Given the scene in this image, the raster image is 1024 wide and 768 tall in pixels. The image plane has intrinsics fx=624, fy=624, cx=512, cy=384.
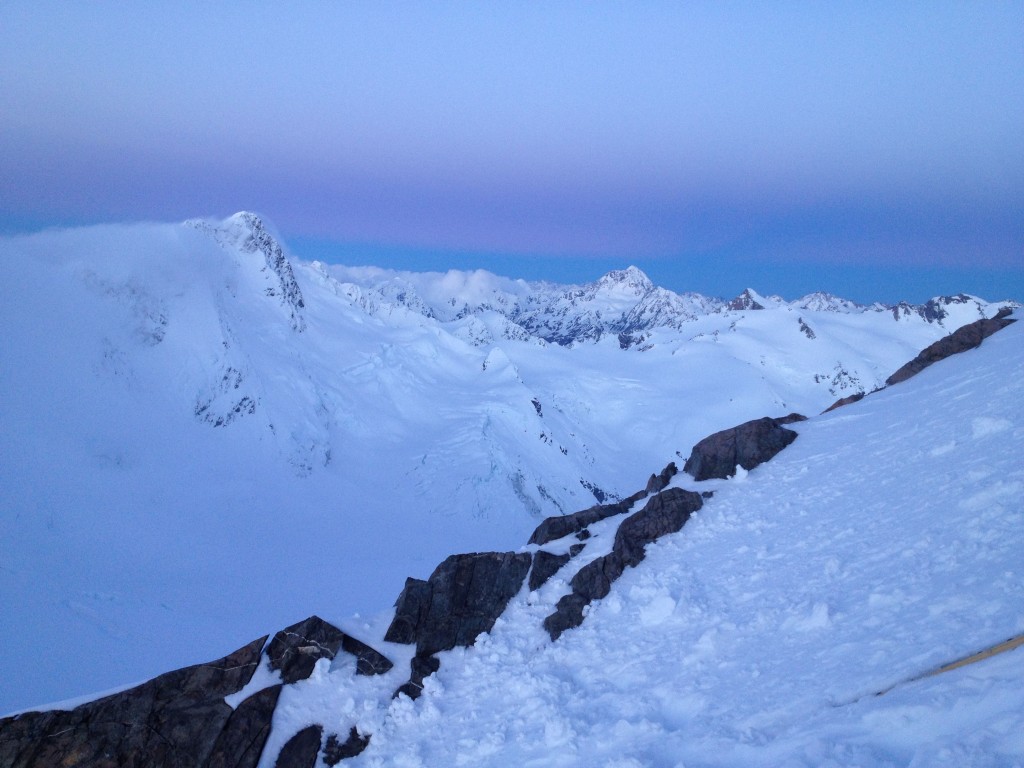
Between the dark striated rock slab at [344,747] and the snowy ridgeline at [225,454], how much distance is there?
25.8 m

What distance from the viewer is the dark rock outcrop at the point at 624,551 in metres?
13.7

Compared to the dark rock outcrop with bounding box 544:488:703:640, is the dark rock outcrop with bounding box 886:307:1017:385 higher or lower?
higher

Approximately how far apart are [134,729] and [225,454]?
53.9 m

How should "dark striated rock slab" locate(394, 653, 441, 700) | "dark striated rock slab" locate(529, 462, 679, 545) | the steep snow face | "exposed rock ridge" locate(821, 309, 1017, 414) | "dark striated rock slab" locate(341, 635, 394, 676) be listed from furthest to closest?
"exposed rock ridge" locate(821, 309, 1017, 414), "dark striated rock slab" locate(529, 462, 679, 545), "dark striated rock slab" locate(341, 635, 394, 676), "dark striated rock slab" locate(394, 653, 441, 700), the steep snow face

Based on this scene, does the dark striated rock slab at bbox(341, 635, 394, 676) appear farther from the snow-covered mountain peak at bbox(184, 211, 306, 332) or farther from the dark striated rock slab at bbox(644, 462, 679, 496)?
the snow-covered mountain peak at bbox(184, 211, 306, 332)

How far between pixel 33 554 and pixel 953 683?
48076 mm

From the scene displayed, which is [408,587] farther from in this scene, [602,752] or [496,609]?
[602,752]

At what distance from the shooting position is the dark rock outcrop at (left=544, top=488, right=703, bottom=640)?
13703mm

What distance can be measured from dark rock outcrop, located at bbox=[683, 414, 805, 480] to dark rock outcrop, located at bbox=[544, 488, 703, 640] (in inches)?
98.1

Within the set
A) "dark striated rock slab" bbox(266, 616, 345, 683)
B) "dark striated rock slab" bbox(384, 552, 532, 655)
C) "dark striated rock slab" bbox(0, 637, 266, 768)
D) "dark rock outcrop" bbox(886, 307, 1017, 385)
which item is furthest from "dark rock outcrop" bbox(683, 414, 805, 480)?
"dark striated rock slab" bbox(0, 637, 266, 768)

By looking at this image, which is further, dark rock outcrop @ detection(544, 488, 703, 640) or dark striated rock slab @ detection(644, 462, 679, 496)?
dark striated rock slab @ detection(644, 462, 679, 496)

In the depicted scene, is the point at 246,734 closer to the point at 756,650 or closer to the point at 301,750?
the point at 301,750

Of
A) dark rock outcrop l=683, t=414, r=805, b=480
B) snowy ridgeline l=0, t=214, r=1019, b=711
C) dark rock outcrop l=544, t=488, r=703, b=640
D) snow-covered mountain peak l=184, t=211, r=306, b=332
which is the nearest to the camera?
dark rock outcrop l=544, t=488, r=703, b=640

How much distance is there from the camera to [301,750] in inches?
450
